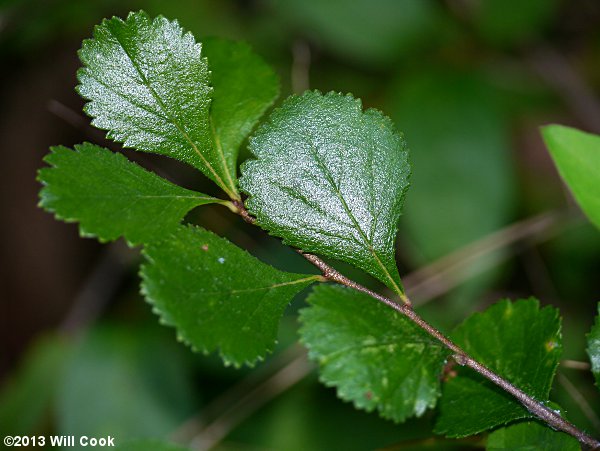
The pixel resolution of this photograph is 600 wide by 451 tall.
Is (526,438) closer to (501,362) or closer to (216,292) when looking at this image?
(501,362)

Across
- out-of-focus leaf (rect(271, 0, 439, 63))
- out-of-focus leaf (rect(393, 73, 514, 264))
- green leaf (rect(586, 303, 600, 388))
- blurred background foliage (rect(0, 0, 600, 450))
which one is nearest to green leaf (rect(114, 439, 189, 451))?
green leaf (rect(586, 303, 600, 388))

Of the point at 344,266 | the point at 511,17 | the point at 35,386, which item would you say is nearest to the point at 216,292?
the point at 344,266

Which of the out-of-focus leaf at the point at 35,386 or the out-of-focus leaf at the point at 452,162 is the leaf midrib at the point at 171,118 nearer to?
the out-of-focus leaf at the point at 452,162

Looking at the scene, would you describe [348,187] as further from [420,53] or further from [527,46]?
[527,46]

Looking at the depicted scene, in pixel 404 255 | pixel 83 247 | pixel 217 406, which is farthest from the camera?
pixel 83 247

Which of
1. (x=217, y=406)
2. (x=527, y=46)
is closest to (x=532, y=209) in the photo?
(x=527, y=46)

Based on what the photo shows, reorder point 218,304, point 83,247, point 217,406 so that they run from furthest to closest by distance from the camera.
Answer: point 83,247 < point 217,406 < point 218,304

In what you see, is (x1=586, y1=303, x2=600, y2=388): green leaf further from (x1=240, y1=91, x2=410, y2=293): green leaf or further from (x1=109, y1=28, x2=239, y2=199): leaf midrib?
(x1=109, y1=28, x2=239, y2=199): leaf midrib
